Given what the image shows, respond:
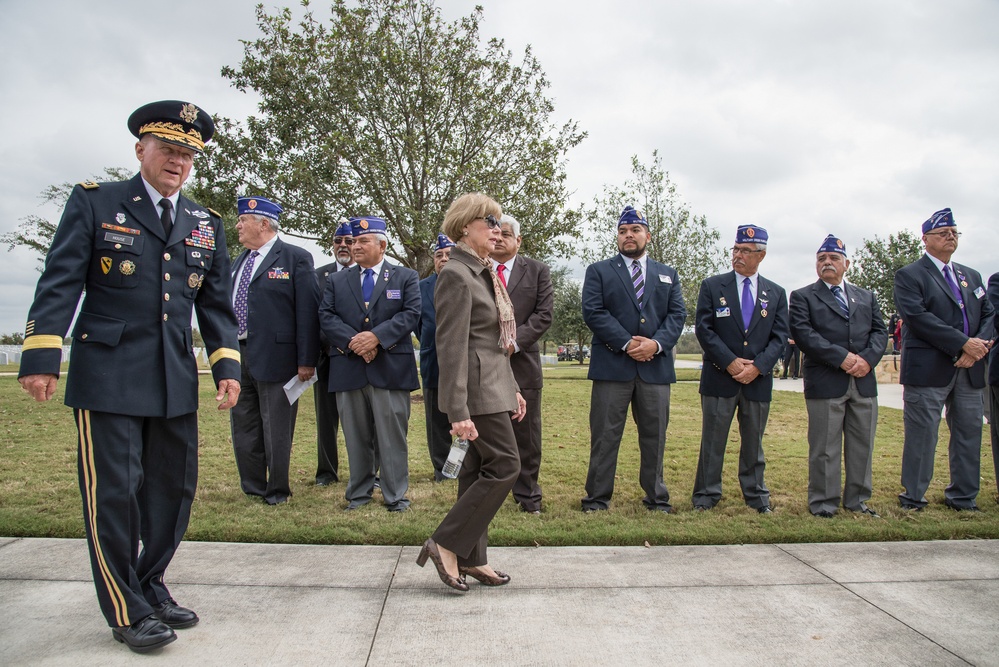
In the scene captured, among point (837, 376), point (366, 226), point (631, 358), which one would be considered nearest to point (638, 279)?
point (631, 358)

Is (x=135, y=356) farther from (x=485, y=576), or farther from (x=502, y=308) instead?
(x=485, y=576)

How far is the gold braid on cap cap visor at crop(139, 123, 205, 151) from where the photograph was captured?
323 cm

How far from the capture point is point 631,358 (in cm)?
548

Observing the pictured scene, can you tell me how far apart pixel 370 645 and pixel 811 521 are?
3.46 m

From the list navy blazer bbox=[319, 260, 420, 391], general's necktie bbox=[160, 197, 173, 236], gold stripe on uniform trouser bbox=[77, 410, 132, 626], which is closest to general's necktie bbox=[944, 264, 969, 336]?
navy blazer bbox=[319, 260, 420, 391]

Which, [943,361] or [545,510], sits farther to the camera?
[943,361]

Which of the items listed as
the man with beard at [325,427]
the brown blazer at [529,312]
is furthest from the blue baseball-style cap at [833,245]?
the man with beard at [325,427]

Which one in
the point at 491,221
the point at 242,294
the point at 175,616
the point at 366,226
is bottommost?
the point at 175,616

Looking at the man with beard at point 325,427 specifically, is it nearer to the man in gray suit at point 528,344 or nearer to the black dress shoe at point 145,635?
the man in gray suit at point 528,344

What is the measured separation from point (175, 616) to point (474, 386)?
5.53ft

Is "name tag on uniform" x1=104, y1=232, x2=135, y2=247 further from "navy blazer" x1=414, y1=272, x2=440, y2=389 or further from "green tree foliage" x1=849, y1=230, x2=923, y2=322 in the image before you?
"green tree foliage" x1=849, y1=230, x2=923, y2=322

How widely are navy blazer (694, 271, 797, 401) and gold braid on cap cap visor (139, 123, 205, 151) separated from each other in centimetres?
385

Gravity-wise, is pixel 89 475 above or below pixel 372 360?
below

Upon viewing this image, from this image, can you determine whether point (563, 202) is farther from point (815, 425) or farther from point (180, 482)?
point (180, 482)
